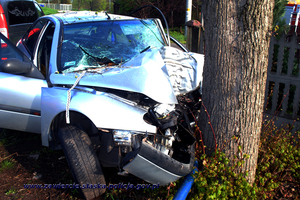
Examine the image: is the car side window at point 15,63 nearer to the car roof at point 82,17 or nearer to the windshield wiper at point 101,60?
the windshield wiper at point 101,60

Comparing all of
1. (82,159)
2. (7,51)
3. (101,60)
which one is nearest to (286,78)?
(101,60)

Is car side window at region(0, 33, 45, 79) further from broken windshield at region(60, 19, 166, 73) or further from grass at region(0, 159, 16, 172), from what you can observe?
grass at region(0, 159, 16, 172)

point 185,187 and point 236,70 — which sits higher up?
point 236,70

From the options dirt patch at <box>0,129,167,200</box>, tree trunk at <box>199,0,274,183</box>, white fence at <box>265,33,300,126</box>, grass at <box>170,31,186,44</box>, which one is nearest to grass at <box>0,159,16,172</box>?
dirt patch at <box>0,129,167,200</box>

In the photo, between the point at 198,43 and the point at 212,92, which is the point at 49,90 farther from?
the point at 198,43

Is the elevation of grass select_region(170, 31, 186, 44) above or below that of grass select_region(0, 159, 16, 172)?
above

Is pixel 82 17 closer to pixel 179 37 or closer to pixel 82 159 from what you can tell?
pixel 82 159

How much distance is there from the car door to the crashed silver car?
1 cm

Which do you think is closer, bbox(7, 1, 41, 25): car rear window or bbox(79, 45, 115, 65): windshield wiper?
bbox(79, 45, 115, 65): windshield wiper

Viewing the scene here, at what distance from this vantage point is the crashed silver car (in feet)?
7.46

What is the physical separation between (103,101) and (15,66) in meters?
1.22

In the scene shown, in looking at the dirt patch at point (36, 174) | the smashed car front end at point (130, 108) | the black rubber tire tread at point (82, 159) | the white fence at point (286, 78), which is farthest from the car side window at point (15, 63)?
the white fence at point (286, 78)

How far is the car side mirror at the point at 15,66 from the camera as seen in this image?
2.69 m

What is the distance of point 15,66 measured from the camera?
2744mm
